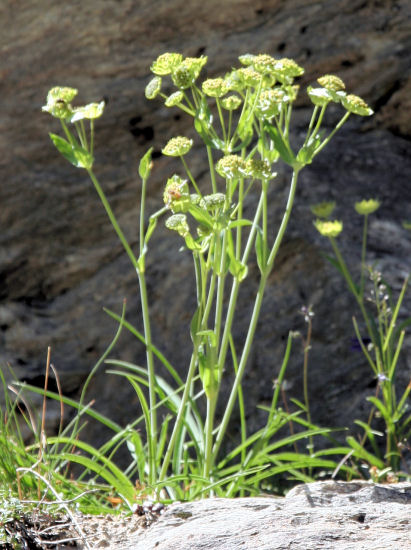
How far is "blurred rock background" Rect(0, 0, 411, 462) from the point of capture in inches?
99.6

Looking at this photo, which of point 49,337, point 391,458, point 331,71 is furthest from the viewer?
point 331,71

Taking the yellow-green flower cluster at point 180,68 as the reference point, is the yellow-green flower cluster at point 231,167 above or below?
below

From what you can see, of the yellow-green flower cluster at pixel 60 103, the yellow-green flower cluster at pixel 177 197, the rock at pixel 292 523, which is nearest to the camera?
the rock at pixel 292 523

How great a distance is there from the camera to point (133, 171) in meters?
2.69

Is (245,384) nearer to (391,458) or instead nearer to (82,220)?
(391,458)

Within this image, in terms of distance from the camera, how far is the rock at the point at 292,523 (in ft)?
3.98

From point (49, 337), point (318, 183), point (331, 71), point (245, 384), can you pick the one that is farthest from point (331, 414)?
point (331, 71)

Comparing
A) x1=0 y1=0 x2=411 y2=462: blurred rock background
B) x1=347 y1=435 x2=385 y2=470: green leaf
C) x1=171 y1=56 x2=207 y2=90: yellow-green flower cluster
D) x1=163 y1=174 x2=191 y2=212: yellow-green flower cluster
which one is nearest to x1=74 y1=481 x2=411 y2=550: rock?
x1=347 y1=435 x2=385 y2=470: green leaf

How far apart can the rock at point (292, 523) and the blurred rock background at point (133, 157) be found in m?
1.06

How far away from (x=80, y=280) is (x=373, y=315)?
102 cm

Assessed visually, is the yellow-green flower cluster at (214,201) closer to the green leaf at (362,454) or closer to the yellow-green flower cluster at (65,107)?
the yellow-green flower cluster at (65,107)

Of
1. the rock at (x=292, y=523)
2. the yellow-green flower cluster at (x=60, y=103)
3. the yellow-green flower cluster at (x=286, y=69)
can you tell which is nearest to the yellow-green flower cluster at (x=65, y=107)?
the yellow-green flower cluster at (x=60, y=103)

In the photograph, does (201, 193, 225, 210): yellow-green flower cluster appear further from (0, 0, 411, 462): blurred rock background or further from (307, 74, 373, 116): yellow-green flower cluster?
(0, 0, 411, 462): blurred rock background

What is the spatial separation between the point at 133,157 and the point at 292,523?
5.59 feet
